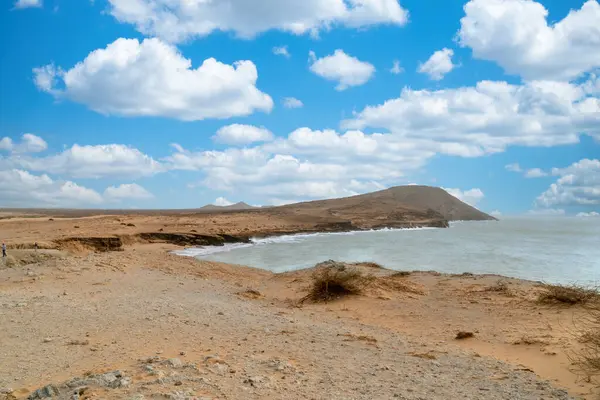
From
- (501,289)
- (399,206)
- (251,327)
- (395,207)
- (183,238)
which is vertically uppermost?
(399,206)

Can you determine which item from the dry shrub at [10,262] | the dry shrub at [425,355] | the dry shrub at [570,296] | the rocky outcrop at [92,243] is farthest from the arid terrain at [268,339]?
the rocky outcrop at [92,243]

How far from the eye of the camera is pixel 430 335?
30.1 feet

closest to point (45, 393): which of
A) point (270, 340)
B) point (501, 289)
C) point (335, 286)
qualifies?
point (270, 340)

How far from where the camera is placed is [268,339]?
7.66m

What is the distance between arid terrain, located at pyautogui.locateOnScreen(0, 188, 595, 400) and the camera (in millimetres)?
5410

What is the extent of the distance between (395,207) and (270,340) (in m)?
104

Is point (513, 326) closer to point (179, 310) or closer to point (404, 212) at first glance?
point (179, 310)

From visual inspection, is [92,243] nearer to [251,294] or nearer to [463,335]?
[251,294]

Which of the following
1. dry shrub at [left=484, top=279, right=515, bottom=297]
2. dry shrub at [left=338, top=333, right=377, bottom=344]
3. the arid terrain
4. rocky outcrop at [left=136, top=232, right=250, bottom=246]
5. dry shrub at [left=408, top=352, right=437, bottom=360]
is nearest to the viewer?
the arid terrain

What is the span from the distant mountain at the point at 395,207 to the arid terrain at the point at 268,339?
6565 centimetres

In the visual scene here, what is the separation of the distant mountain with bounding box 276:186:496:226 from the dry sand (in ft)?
217

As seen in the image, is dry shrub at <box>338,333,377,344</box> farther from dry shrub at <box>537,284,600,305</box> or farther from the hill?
the hill

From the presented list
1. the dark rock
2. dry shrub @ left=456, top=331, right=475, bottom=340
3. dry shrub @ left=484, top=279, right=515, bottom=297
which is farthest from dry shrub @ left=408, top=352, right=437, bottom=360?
dry shrub @ left=484, top=279, right=515, bottom=297

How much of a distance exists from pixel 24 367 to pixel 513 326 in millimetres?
8503
